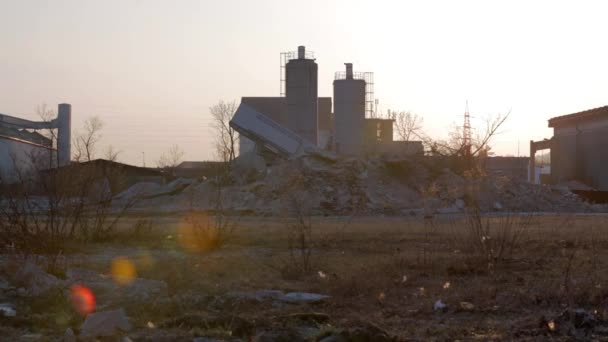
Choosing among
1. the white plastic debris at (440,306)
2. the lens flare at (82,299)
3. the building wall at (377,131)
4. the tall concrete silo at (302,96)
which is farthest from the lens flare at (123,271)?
the building wall at (377,131)

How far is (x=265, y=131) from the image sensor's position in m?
52.4

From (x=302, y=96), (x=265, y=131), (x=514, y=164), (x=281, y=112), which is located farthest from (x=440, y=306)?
(x=514, y=164)

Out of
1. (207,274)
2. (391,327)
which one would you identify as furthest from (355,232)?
(391,327)

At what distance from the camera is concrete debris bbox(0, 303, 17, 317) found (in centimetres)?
890

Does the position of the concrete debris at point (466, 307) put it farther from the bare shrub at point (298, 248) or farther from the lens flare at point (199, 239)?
the lens flare at point (199, 239)

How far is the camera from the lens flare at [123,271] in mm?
11430

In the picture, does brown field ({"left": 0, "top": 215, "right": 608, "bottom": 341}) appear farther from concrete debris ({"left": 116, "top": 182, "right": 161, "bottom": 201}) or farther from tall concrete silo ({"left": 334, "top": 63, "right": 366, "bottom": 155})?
tall concrete silo ({"left": 334, "top": 63, "right": 366, "bottom": 155})

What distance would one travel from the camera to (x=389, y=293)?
10.8 m

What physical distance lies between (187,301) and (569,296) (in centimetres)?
463

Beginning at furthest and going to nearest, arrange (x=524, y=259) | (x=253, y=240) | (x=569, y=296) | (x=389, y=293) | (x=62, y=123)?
1. (x=62, y=123)
2. (x=253, y=240)
3. (x=524, y=259)
4. (x=389, y=293)
5. (x=569, y=296)

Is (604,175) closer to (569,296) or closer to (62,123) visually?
(62,123)

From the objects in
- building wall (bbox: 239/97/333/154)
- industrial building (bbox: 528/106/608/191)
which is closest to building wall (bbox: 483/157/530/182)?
industrial building (bbox: 528/106/608/191)

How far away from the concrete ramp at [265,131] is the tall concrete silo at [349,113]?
11745 millimetres

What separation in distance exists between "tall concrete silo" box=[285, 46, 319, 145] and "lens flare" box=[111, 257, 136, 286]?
43.8m
